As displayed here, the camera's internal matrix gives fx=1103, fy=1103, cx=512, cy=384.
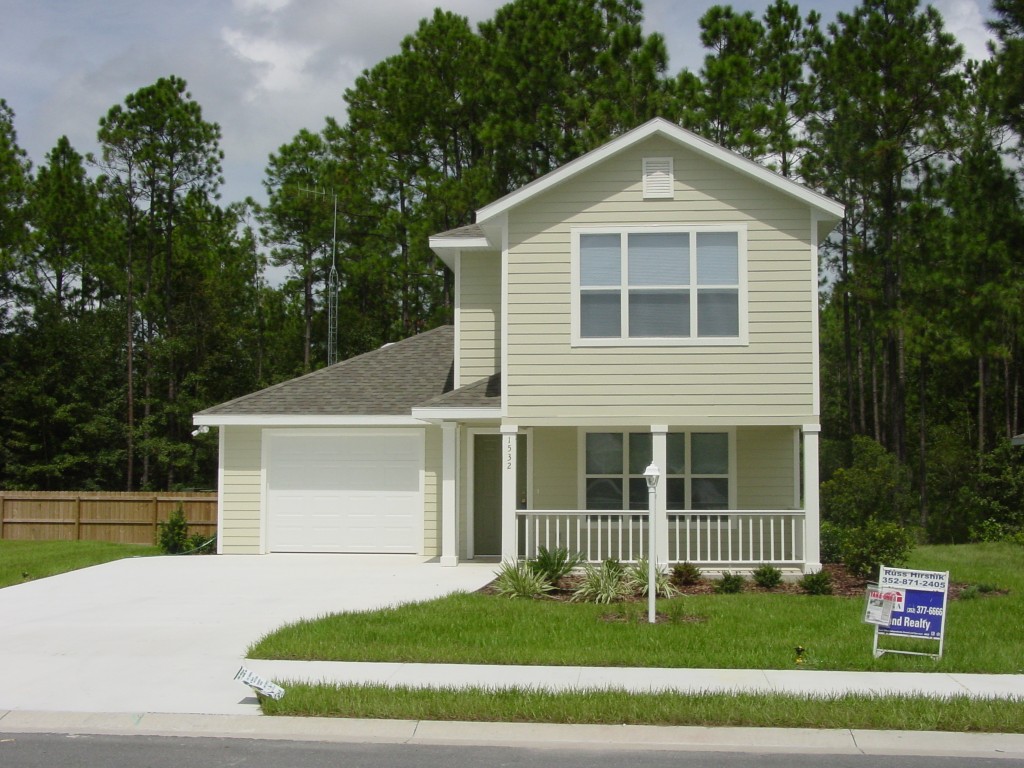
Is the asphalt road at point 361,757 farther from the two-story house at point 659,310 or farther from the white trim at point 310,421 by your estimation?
the white trim at point 310,421

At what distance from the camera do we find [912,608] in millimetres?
10031

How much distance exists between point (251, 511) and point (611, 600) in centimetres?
845

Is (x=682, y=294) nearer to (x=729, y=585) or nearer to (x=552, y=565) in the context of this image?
(x=729, y=585)

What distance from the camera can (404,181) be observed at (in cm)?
3794

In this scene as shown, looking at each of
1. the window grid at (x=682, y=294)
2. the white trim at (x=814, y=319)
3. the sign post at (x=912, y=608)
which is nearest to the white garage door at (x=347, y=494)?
the window grid at (x=682, y=294)

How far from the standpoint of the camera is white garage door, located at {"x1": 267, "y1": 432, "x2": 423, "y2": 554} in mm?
19500

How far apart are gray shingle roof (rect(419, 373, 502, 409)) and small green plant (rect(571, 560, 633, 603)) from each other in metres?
3.72

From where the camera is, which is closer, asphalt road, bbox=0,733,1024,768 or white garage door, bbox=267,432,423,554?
asphalt road, bbox=0,733,1024,768

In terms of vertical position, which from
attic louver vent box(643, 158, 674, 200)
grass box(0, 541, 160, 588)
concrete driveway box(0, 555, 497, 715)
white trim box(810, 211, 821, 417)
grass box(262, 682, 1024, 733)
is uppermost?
attic louver vent box(643, 158, 674, 200)

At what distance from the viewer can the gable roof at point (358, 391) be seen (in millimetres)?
19359

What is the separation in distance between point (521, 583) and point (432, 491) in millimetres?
5733

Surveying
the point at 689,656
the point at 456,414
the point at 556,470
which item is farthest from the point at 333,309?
the point at 689,656

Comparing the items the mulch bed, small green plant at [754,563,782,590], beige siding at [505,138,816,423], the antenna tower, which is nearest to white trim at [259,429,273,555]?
beige siding at [505,138,816,423]

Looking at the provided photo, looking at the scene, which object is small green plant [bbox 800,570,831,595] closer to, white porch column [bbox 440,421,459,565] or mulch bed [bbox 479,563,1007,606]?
mulch bed [bbox 479,563,1007,606]
